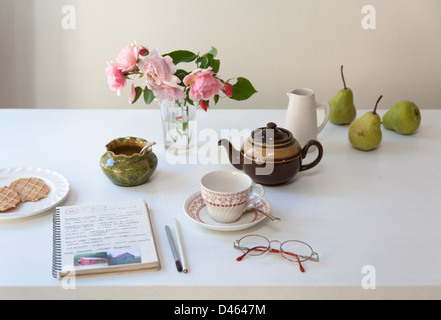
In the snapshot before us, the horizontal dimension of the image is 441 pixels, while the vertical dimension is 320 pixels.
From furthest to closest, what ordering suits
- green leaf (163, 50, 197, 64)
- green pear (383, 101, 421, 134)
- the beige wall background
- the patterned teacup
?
the beige wall background → green pear (383, 101, 421, 134) → green leaf (163, 50, 197, 64) → the patterned teacup

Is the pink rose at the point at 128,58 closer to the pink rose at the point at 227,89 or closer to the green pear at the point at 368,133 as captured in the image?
the pink rose at the point at 227,89

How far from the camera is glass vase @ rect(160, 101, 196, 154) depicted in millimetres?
1372

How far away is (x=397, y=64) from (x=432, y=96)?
24cm

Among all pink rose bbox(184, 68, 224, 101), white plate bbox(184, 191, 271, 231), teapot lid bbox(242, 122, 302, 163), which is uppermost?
pink rose bbox(184, 68, 224, 101)

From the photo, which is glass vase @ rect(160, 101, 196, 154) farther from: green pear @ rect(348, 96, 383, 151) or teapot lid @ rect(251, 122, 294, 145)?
green pear @ rect(348, 96, 383, 151)

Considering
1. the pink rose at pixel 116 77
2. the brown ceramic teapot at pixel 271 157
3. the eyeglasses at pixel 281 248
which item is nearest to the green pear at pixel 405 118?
the brown ceramic teapot at pixel 271 157

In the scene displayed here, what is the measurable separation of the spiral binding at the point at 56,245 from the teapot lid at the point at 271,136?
47 centimetres

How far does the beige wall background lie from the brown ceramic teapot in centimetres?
117

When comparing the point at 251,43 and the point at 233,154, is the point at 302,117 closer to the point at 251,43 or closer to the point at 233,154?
the point at 233,154

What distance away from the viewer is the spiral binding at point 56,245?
915 millimetres

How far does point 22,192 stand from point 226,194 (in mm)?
463

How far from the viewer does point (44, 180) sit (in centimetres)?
122

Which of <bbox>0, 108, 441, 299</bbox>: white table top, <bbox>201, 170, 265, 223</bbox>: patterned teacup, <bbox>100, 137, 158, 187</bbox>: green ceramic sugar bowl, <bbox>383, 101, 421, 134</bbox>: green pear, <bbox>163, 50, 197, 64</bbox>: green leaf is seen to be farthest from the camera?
<bbox>383, 101, 421, 134</bbox>: green pear

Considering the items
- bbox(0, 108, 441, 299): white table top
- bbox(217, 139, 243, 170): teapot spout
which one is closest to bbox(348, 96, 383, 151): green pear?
bbox(0, 108, 441, 299): white table top
